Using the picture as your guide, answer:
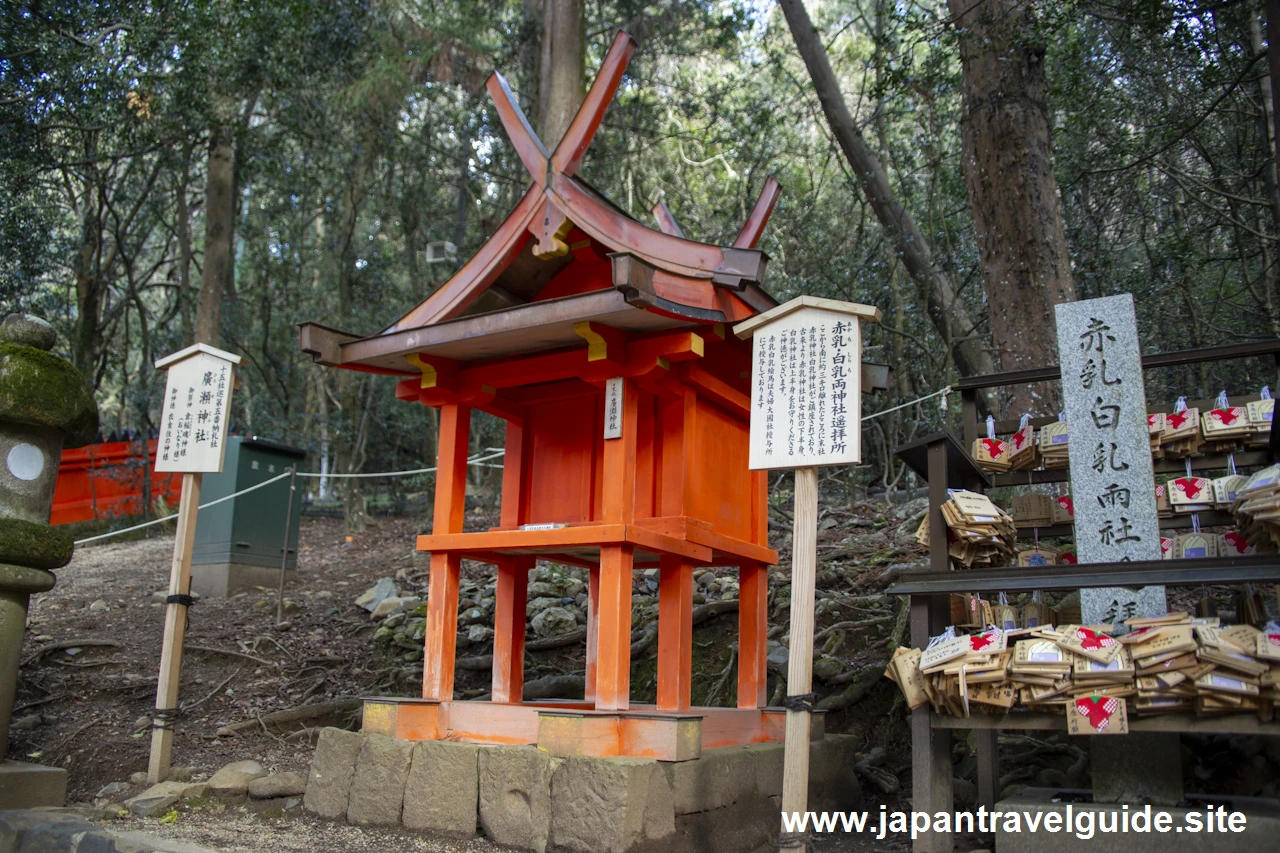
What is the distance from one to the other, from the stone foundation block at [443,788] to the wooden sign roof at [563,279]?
2.30 metres

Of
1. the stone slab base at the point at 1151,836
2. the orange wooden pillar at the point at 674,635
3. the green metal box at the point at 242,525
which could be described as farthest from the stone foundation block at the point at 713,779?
the green metal box at the point at 242,525

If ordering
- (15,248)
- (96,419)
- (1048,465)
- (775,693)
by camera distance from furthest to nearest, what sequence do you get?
(15,248), (775,693), (96,419), (1048,465)

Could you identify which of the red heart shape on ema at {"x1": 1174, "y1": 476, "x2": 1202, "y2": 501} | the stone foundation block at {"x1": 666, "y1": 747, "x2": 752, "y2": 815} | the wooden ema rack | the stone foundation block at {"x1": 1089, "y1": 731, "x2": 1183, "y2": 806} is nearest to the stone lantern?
the stone foundation block at {"x1": 666, "y1": 747, "x2": 752, "y2": 815}

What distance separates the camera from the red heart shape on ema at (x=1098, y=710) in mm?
3684

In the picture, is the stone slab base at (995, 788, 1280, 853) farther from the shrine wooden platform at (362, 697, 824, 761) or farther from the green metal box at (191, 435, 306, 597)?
the green metal box at (191, 435, 306, 597)

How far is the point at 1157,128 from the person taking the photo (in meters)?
10.0

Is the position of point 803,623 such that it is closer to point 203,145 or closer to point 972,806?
point 972,806

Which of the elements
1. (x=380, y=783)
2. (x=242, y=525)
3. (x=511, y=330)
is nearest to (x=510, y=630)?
(x=380, y=783)

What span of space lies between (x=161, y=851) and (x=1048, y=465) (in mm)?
4999

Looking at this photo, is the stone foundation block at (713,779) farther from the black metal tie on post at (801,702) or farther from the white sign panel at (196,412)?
the white sign panel at (196,412)

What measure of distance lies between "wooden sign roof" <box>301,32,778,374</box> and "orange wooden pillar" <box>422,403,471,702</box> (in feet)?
1.63

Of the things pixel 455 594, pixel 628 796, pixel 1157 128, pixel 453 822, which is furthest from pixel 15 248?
pixel 1157 128

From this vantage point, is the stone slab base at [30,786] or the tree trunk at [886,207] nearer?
the stone slab base at [30,786]

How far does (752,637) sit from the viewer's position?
6000 millimetres
